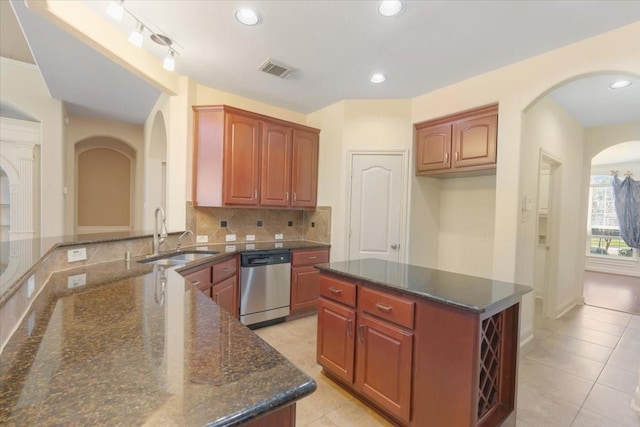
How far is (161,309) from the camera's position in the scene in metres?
1.16

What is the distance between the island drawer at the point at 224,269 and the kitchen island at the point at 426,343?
1171mm

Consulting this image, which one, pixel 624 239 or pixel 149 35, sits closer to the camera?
pixel 149 35

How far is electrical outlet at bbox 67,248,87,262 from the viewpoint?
1821mm

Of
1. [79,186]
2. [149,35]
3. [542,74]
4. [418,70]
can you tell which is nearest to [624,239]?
[542,74]

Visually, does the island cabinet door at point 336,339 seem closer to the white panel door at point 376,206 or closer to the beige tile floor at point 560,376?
the beige tile floor at point 560,376

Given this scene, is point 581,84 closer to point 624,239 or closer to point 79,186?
point 624,239

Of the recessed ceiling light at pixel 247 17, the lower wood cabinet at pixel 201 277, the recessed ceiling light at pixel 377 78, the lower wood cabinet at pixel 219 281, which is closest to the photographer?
the recessed ceiling light at pixel 247 17

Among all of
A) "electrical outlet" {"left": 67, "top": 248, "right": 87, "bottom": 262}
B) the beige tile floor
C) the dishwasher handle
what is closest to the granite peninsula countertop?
"electrical outlet" {"left": 67, "top": 248, "right": 87, "bottom": 262}

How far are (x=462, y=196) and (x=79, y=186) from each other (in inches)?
258

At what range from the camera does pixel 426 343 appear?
1.59 metres

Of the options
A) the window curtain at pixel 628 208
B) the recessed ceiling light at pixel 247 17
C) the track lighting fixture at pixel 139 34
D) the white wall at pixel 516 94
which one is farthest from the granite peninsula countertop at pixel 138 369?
the window curtain at pixel 628 208

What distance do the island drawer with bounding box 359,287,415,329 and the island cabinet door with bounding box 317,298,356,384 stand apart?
0.51 ft

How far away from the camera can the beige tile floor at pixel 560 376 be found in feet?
6.20

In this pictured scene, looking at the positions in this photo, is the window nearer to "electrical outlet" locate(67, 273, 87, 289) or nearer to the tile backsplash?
the tile backsplash
